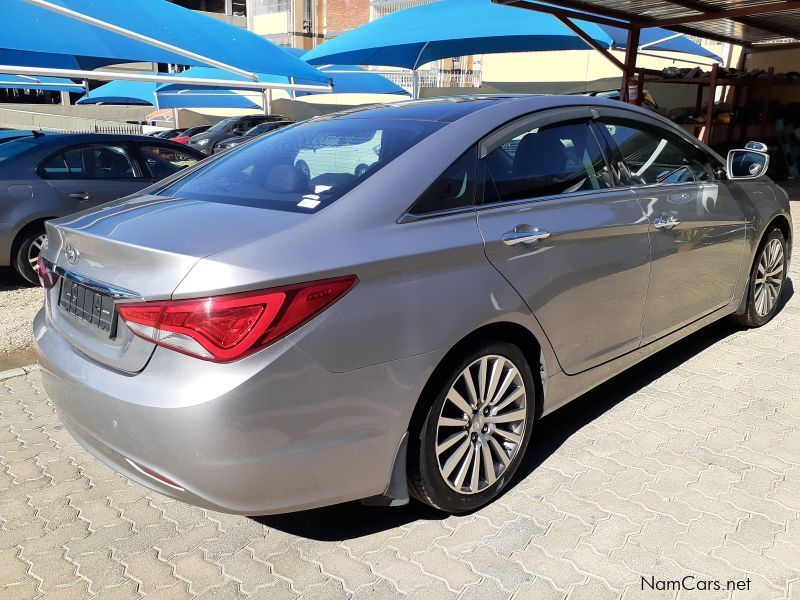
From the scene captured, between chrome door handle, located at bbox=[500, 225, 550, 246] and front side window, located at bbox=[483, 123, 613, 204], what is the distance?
15 centimetres

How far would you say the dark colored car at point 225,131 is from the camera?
19797 mm

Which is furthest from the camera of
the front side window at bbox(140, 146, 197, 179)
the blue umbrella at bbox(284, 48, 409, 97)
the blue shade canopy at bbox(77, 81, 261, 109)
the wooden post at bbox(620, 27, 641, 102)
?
the blue shade canopy at bbox(77, 81, 261, 109)

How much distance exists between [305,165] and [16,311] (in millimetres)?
4361

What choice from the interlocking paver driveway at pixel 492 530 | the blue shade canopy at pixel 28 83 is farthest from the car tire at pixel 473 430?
the blue shade canopy at pixel 28 83

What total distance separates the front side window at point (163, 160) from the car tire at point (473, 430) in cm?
560

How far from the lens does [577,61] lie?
817 inches

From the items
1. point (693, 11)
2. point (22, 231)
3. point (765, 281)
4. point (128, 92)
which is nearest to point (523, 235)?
point (765, 281)

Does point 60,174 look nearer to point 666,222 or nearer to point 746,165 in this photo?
point 666,222

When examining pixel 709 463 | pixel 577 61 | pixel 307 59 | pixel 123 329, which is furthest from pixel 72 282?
pixel 577 61

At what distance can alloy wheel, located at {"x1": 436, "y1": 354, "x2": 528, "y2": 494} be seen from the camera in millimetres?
2701

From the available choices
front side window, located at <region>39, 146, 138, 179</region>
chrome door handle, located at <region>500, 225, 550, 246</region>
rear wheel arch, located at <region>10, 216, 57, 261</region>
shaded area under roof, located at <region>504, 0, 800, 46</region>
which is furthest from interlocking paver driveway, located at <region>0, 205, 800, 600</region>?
shaded area under roof, located at <region>504, 0, 800, 46</region>

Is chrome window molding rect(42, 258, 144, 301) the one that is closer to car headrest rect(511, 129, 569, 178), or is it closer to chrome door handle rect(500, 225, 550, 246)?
chrome door handle rect(500, 225, 550, 246)

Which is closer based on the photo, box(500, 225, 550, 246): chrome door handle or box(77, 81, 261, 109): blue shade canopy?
box(500, 225, 550, 246): chrome door handle

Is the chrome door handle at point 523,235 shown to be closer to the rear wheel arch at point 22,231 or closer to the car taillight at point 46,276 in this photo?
the car taillight at point 46,276
